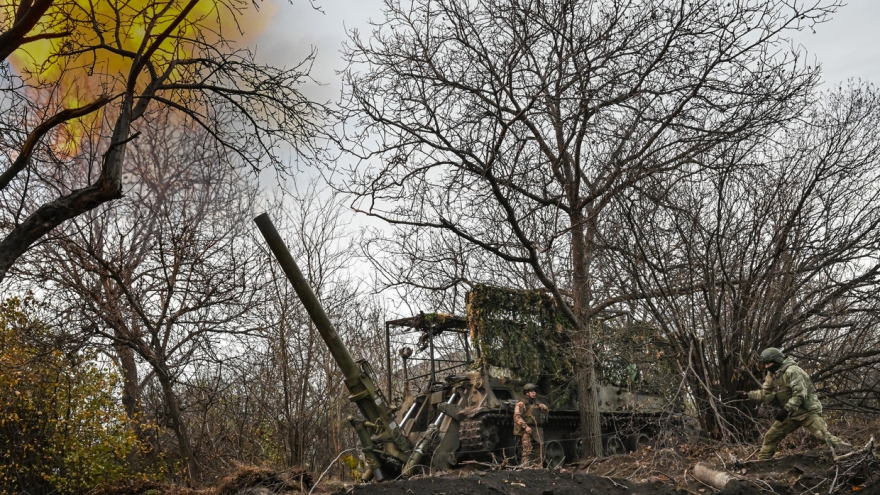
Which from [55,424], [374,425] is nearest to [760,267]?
[374,425]

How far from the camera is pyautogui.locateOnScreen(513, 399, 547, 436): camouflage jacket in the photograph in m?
12.4

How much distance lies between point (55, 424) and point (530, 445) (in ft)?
25.7

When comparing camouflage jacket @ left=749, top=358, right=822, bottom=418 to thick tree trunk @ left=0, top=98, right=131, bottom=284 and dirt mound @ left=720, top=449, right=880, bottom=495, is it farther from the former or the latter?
thick tree trunk @ left=0, top=98, right=131, bottom=284

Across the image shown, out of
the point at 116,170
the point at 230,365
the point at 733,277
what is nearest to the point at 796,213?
the point at 733,277

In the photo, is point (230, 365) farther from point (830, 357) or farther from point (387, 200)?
point (830, 357)

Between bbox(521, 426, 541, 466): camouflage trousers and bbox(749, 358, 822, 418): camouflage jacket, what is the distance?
360cm

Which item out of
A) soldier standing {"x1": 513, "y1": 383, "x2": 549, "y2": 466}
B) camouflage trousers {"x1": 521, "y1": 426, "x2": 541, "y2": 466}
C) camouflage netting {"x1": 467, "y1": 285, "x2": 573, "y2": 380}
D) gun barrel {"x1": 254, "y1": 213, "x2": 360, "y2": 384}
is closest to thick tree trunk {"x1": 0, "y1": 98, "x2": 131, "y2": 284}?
gun barrel {"x1": 254, "y1": 213, "x2": 360, "y2": 384}

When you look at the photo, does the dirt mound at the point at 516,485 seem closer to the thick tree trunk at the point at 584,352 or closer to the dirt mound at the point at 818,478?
the dirt mound at the point at 818,478

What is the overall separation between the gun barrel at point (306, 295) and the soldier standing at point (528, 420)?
274 cm

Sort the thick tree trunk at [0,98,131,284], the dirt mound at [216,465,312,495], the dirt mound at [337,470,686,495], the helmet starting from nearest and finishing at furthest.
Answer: the thick tree trunk at [0,98,131,284] < the dirt mound at [337,470,686,495] < the dirt mound at [216,465,312,495] < the helmet

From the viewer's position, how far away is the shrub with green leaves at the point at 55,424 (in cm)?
1215

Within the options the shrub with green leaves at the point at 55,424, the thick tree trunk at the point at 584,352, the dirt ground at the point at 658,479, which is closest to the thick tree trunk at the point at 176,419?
the shrub with green leaves at the point at 55,424

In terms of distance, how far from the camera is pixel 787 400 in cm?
934

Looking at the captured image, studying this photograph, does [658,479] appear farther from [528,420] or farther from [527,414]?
[528,420]
